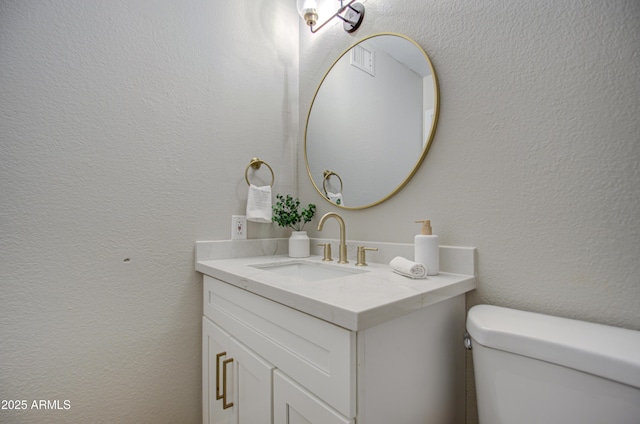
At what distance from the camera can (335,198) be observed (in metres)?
1.25

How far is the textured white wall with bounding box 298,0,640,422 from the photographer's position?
1.92ft

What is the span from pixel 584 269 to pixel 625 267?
0.21 feet

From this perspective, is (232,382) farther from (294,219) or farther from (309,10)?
(309,10)

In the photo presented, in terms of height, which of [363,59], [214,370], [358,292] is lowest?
[214,370]

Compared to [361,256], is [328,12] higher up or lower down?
higher up

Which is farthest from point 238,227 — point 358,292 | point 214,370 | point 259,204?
point 358,292

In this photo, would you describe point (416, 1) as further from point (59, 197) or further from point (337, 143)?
point (59, 197)

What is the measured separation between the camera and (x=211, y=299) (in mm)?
1039

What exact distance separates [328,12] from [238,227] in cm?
113

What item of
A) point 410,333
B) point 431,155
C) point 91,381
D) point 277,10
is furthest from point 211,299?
point 277,10

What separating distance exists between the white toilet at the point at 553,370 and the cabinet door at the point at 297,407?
34 centimetres

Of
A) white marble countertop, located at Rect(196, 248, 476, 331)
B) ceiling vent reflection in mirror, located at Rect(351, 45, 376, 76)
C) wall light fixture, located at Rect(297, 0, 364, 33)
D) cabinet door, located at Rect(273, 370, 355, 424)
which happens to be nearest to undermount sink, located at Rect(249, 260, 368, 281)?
white marble countertop, located at Rect(196, 248, 476, 331)

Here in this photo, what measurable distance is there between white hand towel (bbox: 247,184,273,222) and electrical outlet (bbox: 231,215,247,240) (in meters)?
0.04

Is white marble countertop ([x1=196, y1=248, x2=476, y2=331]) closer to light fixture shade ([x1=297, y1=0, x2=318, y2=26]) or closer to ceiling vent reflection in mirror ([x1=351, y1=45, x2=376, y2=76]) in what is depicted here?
ceiling vent reflection in mirror ([x1=351, y1=45, x2=376, y2=76])
